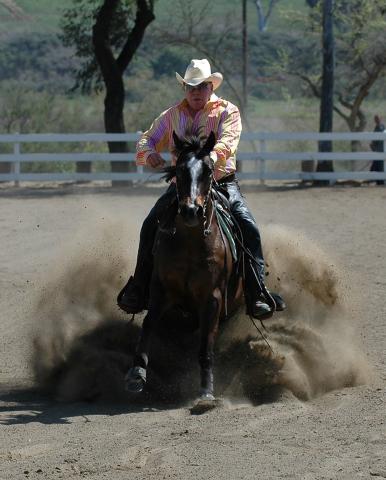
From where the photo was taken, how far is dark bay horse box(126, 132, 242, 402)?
705 cm

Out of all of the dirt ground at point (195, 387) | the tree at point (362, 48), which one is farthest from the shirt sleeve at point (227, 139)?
the tree at point (362, 48)

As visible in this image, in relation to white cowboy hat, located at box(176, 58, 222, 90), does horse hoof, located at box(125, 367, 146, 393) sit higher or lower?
lower

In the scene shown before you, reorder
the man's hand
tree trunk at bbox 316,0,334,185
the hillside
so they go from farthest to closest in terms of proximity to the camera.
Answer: the hillside < tree trunk at bbox 316,0,334,185 < the man's hand

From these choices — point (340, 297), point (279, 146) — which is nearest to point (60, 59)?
point (279, 146)

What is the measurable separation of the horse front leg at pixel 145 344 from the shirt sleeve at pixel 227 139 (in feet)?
3.17

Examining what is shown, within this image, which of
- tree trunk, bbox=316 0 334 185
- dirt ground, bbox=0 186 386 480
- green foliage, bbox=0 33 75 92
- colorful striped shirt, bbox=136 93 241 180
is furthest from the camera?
green foliage, bbox=0 33 75 92

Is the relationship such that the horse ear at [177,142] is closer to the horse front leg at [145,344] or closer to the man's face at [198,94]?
the man's face at [198,94]

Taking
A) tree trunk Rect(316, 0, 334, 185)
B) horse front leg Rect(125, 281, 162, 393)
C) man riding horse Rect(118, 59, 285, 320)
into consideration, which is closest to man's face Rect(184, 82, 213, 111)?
man riding horse Rect(118, 59, 285, 320)

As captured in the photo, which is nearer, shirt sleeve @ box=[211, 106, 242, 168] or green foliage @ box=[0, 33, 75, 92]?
shirt sleeve @ box=[211, 106, 242, 168]

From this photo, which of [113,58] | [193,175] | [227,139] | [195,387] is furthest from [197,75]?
[113,58]

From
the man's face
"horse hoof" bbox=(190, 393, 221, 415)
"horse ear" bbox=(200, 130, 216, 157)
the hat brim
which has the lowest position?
"horse hoof" bbox=(190, 393, 221, 415)

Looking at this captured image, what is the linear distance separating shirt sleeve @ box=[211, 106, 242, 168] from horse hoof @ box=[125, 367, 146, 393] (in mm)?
1502

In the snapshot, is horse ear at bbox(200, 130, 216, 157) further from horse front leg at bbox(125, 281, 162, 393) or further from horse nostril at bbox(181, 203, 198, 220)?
horse front leg at bbox(125, 281, 162, 393)

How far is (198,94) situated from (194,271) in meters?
1.31
